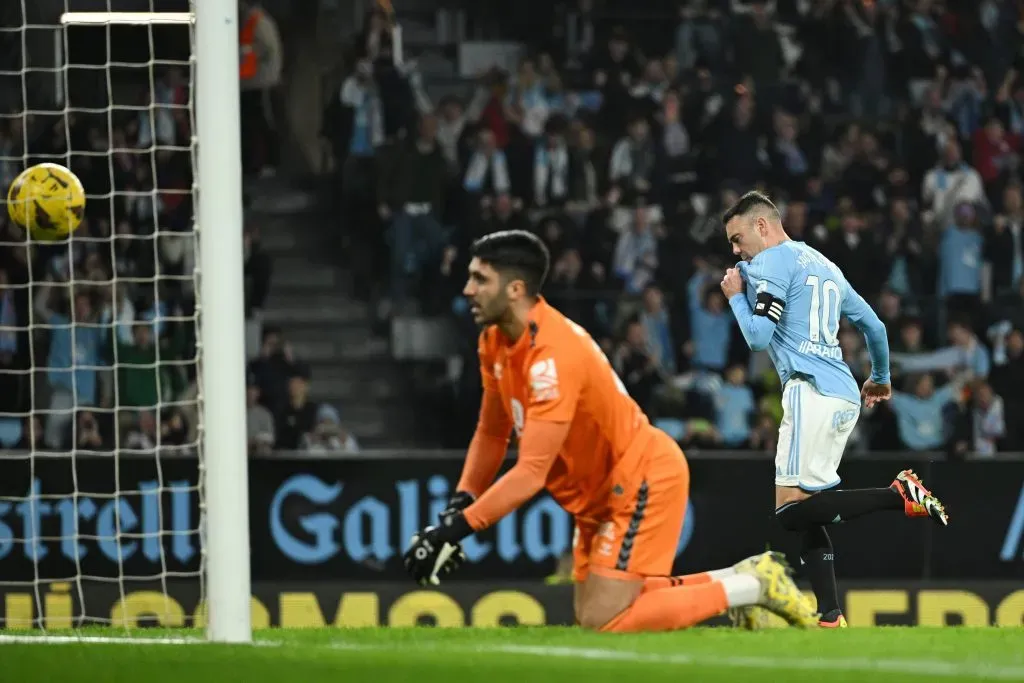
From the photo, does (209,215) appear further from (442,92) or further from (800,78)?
(800,78)

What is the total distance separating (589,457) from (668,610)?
0.69 m

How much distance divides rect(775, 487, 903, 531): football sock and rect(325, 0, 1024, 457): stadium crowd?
619 centimetres

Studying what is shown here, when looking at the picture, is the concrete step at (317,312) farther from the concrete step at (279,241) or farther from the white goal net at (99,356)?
the white goal net at (99,356)

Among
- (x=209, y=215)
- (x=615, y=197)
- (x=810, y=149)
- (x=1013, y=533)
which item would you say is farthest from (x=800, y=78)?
(x=209, y=215)

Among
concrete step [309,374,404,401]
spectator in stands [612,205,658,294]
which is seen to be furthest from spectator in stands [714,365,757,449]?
concrete step [309,374,404,401]

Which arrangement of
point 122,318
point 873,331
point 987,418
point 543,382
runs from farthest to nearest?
point 987,418 → point 122,318 → point 873,331 → point 543,382

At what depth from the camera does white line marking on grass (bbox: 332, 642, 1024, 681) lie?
18.4 feet

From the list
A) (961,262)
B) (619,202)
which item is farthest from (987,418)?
(619,202)

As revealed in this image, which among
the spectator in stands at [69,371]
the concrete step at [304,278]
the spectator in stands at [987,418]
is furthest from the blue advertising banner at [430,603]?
the concrete step at [304,278]

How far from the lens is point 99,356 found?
13422 millimetres

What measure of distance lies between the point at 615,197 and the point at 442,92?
2373mm

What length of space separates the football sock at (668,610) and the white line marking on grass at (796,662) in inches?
26.3

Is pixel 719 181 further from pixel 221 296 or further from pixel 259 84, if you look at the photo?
pixel 221 296

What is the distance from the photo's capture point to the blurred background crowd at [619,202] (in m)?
14.0
